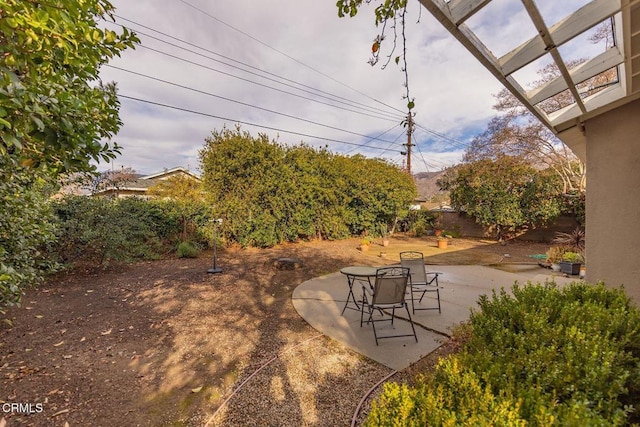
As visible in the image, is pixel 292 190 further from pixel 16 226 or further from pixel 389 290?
Answer: pixel 16 226

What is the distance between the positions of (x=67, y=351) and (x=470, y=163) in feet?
46.1

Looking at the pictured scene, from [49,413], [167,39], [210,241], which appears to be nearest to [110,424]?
[49,413]

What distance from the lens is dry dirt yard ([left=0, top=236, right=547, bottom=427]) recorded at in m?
2.37

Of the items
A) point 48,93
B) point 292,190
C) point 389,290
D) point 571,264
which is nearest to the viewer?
point 48,93

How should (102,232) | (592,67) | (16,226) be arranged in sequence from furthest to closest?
1. (102,232)
2. (16,226)
3. (592,67)

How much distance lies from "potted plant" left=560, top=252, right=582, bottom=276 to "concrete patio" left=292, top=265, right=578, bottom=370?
28cm

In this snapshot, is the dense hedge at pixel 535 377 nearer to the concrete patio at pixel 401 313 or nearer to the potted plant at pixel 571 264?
the concrete patio at pixel 401 313

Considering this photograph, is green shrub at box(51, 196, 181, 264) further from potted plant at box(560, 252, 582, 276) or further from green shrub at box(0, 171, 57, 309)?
potted plant at box(560, 252, 582, 276)

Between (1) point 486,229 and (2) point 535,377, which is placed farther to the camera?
(1) point 486,229

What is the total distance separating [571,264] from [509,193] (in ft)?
21.6

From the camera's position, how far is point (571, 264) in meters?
6.63

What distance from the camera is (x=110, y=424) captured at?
224 centimetres

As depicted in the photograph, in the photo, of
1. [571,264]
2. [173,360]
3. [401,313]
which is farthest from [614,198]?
[173,360]

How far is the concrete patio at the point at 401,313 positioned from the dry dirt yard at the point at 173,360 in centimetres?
20
